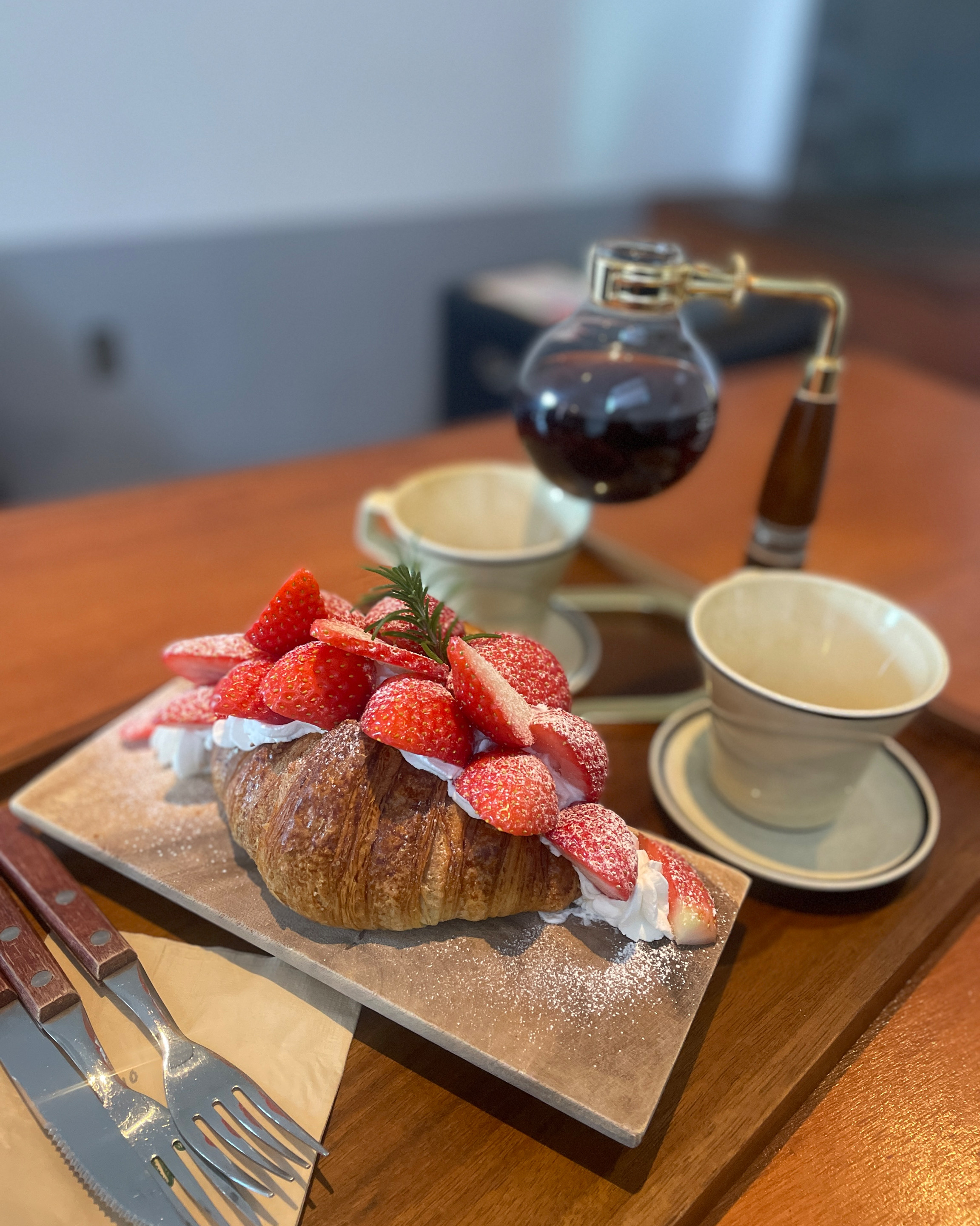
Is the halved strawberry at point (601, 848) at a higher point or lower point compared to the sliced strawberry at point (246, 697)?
lower

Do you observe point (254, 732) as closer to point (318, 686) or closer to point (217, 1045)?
point (318, 686)

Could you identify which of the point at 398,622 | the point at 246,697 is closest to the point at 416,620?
the point at 398,622

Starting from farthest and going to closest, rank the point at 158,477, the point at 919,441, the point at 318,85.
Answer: the point at 158,477
the point at 318,85
the point at 919,441

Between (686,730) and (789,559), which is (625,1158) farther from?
(789,559)

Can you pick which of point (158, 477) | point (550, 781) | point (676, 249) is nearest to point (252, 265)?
point (158, 477)

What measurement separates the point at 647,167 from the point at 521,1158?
3306mm

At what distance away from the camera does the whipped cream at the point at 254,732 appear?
0.60 m

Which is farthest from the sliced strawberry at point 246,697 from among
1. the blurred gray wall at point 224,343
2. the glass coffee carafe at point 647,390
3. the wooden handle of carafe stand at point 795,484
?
the blurred gray wall at point 224,343

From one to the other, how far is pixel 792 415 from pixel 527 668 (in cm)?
37

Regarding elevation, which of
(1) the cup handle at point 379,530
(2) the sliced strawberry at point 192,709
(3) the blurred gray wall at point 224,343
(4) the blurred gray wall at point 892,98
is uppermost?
(4) the blurred gray wall at point 892,98

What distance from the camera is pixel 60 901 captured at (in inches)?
24.1

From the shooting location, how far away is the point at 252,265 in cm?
240

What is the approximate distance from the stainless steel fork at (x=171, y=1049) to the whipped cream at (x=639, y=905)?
212 millimetres

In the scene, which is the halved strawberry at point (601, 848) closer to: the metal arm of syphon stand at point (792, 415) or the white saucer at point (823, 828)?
the white saucer at point (823, 828)
